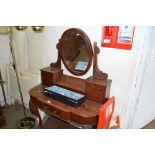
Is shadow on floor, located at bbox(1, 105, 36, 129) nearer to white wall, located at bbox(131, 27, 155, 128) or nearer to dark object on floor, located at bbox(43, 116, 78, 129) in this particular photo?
dark object on floor, located at bbox(43, 116, 78, 129)

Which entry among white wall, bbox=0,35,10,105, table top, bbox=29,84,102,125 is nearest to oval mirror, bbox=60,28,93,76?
table top, bbox=29,84,102,125

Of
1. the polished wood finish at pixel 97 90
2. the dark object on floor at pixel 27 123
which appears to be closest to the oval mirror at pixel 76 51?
the polished wood finish at pixel 97 90

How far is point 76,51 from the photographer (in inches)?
69.4

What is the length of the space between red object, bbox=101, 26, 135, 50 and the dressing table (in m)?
0.12

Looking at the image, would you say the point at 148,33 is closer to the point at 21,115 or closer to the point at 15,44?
the point at 15,44

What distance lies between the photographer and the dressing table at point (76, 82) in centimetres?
149

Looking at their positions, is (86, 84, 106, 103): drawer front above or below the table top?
above

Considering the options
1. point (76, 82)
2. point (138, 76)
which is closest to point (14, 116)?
point (76, 82)

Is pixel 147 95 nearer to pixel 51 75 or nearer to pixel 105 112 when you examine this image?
pixel 105 112

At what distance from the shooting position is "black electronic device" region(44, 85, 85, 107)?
1518 mm

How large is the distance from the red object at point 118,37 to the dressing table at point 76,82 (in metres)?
0.12

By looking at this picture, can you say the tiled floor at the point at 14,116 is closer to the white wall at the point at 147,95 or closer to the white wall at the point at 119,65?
the white wall at the point at 147,95
